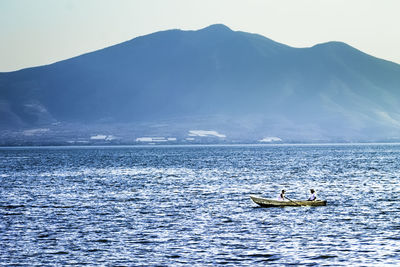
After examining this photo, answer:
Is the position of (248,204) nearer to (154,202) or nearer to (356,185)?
(154,202)

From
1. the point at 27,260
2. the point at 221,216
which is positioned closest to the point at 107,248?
the point at 27,260

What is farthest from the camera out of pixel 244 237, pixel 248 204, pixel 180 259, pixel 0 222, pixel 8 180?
pixel 8 180

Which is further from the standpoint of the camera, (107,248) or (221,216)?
(221,216)

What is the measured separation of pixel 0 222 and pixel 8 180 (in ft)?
184

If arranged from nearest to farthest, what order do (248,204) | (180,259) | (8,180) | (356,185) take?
1. (180,259)
2. (248,204)
3. (356,185)
4. (8,180)

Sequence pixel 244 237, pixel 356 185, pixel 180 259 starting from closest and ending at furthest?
pixel 180 259, pixel 244 237, pixel 356 185

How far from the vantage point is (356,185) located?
90312mm

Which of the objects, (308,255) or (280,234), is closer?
(308,255)

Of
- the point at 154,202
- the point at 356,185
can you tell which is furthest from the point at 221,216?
the point at 356,185

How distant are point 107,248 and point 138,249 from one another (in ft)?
6.89

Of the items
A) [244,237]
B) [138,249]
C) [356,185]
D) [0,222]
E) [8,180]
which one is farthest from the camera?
[8,180]

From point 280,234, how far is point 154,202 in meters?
25.0

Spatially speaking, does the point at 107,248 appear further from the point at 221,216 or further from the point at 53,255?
the point at 221,216

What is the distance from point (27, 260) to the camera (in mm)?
39906
